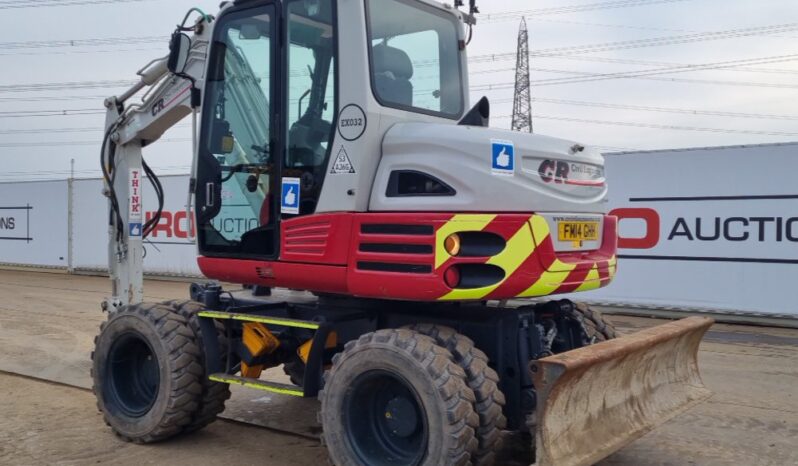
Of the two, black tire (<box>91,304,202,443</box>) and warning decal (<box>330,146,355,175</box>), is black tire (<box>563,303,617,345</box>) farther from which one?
black tire (<box>91,304,202,443</box>)

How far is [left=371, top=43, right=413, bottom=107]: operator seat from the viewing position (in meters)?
4.80

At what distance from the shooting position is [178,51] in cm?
574

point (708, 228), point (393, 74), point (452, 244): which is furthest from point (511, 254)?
point (708, 228)

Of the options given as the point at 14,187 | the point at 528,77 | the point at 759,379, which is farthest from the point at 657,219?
the point at 528,77

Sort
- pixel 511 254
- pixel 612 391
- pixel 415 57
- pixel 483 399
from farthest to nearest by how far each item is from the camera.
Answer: pixel 415 57, pixel 612 391, pixel 511 254, pixel 483 399

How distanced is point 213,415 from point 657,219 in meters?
8.57

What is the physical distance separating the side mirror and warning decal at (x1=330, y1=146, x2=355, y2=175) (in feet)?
5.95

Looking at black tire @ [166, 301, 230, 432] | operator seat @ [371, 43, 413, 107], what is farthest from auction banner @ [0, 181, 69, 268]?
operator seat @ [371, 43, 413, 107]

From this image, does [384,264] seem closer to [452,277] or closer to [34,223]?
[452,277]

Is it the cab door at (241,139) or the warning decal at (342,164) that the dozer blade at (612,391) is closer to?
the warning decal at (342,164)

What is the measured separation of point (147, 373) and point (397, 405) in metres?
2.44

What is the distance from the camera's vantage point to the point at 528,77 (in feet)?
107

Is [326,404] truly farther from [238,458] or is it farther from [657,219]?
[657,219]

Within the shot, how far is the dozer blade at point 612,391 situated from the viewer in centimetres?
390
